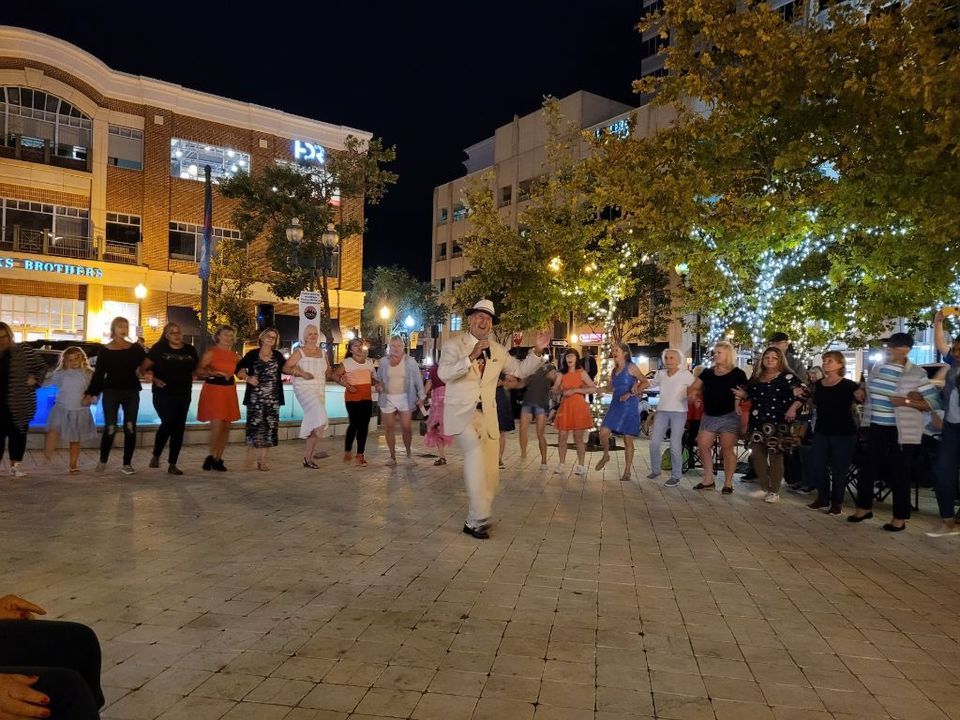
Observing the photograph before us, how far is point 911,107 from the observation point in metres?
10.5

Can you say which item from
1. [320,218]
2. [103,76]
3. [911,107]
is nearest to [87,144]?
[103,76]

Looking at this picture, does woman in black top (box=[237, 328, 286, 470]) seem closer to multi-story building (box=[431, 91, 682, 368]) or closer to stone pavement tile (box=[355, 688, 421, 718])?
stone pavement tile (box=[355, 688, 421, 718])

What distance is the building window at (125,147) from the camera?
3512 centimetres

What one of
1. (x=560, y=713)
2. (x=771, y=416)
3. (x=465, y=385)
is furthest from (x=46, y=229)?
(x=560, y=713)

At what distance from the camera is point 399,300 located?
58.5 metres

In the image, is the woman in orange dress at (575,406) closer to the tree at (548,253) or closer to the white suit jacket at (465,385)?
the white suit jacket at (465,385)

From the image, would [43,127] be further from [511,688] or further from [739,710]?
[739,710]

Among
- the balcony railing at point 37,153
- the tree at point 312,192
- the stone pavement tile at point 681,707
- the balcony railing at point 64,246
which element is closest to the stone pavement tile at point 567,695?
the stone pavement tile at point 681,707

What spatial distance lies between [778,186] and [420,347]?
47.4 m

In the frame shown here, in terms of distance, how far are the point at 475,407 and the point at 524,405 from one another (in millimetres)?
5794

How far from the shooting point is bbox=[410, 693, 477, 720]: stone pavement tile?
302cm

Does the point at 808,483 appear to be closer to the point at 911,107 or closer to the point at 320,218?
the point at 911,107

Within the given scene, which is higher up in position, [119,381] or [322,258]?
[322,258]

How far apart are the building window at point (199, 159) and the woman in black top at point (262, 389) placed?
98.0ft
